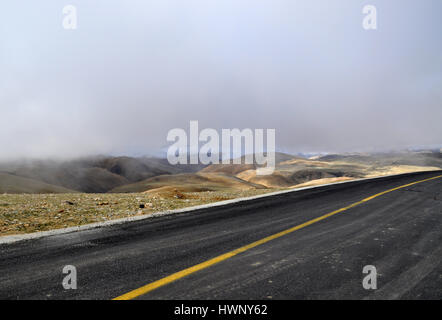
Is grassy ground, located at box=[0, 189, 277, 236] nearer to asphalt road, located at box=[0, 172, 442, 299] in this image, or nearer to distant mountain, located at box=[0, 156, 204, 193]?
asphalt road, located at box=[0, 172, 442, 299]

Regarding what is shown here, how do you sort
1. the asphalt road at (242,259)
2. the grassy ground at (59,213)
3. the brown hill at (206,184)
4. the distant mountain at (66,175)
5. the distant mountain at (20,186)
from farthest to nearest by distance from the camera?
1. the distant mountain at (66,175)
2. the brown hill at (206,184)
3. the distant mountain at (20,186)
4. the grassy ground at (59,213)
5. the asphalt road at (242,259)

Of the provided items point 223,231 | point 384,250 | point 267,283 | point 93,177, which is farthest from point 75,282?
point 93,177

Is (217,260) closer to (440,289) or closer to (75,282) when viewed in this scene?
(75,282)

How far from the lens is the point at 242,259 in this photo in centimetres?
415

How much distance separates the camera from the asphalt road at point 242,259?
3139 millimetres

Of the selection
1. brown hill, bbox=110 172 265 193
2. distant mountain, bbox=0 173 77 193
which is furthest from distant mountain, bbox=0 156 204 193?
brown hill, bbox=110 172 265 193

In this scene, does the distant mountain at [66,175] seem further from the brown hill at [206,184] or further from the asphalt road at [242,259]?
the asphalt road at [242,259]

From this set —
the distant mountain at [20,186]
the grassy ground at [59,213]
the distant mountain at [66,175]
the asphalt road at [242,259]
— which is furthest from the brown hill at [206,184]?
the distant mountain at [66,175]

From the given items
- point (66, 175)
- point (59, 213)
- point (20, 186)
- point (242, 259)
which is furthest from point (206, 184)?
point (66, 175)

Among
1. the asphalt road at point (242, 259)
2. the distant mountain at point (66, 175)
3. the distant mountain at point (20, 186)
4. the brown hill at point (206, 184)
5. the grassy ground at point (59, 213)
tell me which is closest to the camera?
the asphalt road at point (242, 259)

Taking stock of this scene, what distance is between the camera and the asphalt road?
3.14 meters

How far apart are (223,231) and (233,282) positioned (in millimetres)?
2640

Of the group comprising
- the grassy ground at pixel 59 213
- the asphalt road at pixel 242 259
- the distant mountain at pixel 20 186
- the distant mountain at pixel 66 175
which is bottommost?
the distant mountain at pixel 66 175

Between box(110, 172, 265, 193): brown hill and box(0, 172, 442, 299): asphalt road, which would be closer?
box(0, 172, 442, 299): asphalt road
